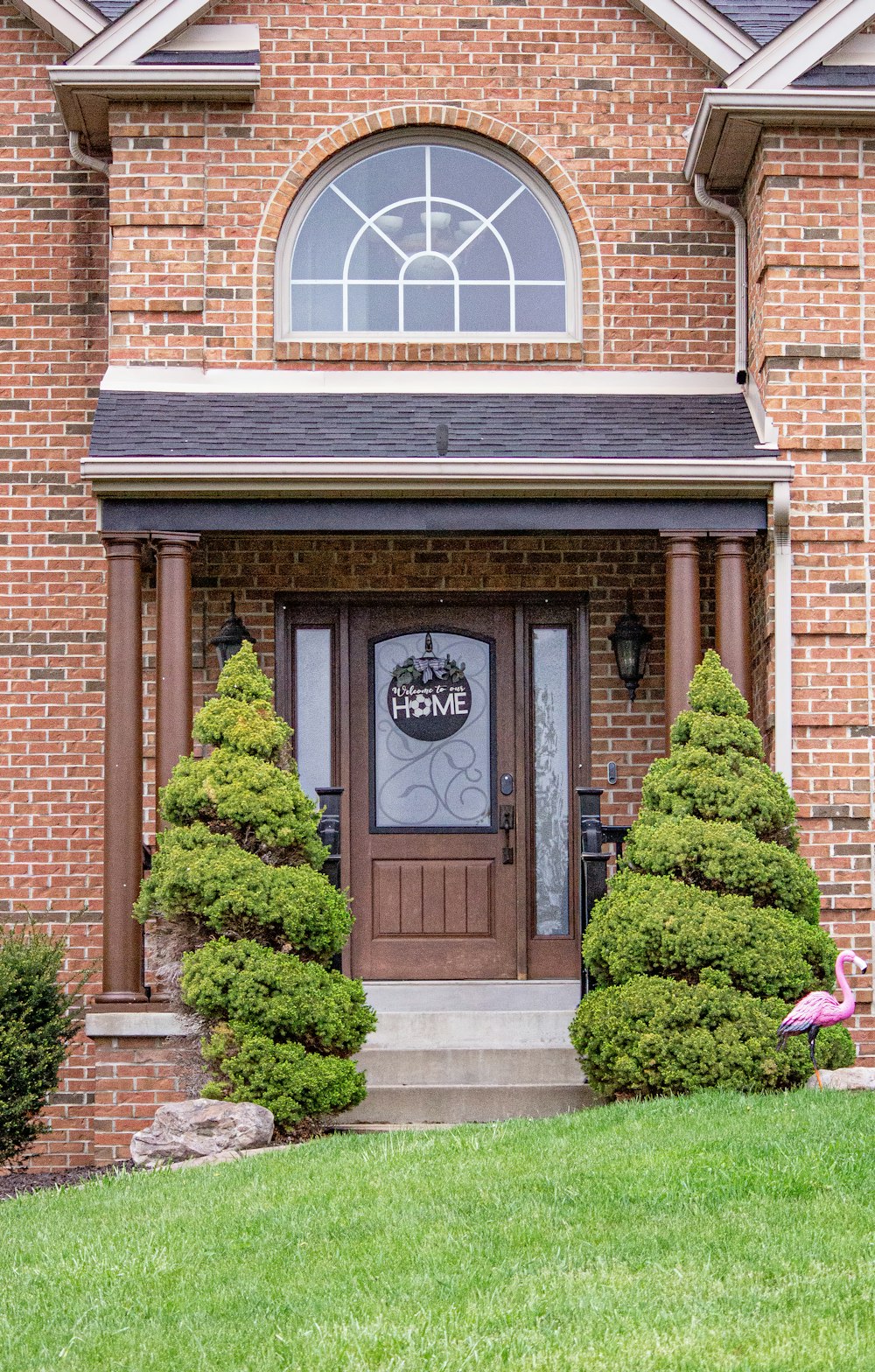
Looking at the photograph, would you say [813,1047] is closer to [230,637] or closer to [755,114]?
[230,637]

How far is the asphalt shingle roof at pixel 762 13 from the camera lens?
→ 984 centimetres

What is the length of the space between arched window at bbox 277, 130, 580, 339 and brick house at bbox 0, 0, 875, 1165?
2 centimetres

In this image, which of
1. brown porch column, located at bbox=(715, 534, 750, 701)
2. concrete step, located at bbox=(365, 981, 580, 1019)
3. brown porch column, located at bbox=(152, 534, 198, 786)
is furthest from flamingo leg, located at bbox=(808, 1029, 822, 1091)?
brown porch column, located at bbox=(152, 534, 198, 786)

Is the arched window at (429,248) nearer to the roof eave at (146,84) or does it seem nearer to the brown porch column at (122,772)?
the roof eave at (146,84)

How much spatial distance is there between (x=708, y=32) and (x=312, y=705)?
14.5 feet

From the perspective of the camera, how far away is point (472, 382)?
31.8ft

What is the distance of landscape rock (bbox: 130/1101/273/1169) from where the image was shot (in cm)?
697

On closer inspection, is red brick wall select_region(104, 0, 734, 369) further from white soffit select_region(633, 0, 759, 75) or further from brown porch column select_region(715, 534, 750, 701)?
brown porch column select_region(715, 534, 750, 701)

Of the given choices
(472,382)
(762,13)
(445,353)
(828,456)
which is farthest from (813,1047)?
(762,13)

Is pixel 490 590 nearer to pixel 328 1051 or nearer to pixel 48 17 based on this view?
pixel 328 1051

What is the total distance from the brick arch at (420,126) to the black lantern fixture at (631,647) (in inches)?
59.4

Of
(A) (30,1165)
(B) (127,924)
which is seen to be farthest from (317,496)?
(A) (30,1165)

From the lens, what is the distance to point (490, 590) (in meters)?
9.93

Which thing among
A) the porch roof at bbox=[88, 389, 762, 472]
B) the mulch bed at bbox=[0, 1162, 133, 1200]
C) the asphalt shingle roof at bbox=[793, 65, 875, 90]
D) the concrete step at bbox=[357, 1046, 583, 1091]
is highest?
→ the asphalt shingle roof at bbox=[793, 65, 875, 90]
